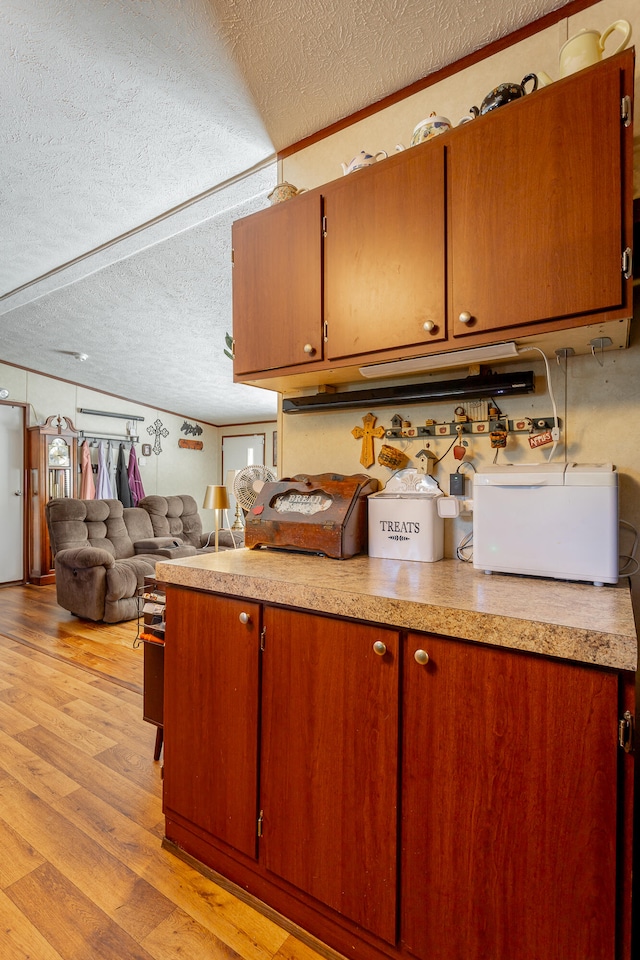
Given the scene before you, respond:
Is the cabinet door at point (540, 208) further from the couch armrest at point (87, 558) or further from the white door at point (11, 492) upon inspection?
the white door at point (11, 492)

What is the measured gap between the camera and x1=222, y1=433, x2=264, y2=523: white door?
7742 mm

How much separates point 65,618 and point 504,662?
14.4 feet

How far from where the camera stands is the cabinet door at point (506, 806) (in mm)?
831

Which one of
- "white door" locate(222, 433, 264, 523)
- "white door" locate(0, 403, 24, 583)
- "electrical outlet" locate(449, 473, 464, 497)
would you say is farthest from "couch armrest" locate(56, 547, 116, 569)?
"white door" locate(222, 433, 264, 523)

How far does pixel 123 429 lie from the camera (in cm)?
668

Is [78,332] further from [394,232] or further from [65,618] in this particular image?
[394,232]

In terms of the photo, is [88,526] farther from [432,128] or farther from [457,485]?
[432,128]

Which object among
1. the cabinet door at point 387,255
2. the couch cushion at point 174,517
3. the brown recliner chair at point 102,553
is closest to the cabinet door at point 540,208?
the cabinet door at point 387,255

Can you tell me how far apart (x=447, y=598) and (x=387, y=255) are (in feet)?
3.34

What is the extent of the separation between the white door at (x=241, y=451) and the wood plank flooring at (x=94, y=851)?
5.14 m

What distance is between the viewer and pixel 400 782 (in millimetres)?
1036

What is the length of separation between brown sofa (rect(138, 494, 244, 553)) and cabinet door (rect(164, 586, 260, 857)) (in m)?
3.74

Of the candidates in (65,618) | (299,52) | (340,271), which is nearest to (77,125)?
(299,52)

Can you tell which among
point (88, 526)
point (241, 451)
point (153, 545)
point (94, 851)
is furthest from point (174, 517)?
point (94, 851)
